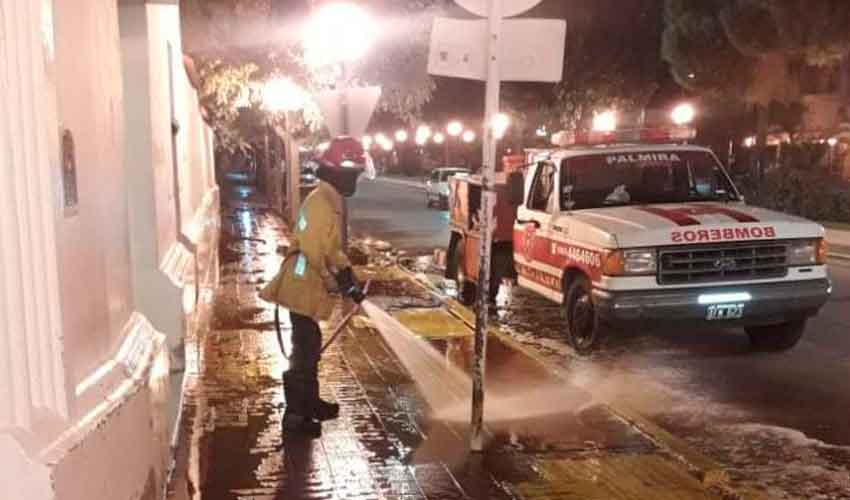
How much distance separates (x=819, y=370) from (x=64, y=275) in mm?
7712

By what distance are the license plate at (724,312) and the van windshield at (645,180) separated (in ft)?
5.18

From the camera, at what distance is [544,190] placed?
10508mm

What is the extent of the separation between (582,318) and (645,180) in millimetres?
1669

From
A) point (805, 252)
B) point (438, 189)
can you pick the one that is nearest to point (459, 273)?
point (805, 252)

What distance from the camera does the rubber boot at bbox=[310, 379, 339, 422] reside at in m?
6.68

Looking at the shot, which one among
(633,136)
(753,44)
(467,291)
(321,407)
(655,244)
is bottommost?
(467,291)

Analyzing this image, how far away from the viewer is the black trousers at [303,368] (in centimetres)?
659

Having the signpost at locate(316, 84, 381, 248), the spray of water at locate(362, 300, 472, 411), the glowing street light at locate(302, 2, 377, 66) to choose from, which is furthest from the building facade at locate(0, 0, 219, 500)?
the glowing street light at locate(302, 2, 377, 66)

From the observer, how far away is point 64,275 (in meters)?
2.98

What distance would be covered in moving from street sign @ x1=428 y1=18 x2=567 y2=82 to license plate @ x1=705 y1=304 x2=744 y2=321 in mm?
3700

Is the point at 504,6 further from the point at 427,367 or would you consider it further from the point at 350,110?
the point at 427,367

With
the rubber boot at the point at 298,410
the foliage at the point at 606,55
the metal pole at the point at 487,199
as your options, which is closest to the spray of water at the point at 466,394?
the metal pole at the point at 487,199

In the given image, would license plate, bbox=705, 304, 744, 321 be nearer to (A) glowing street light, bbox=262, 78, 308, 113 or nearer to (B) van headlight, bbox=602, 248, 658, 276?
(B) van headlight, bbox=602, 248, 658, 276

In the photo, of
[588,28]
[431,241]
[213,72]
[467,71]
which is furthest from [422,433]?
[588,28]
